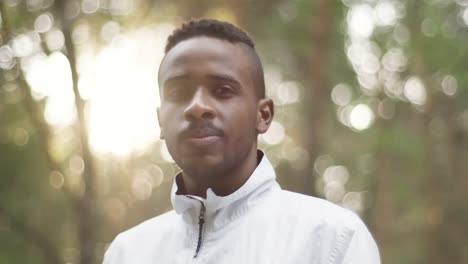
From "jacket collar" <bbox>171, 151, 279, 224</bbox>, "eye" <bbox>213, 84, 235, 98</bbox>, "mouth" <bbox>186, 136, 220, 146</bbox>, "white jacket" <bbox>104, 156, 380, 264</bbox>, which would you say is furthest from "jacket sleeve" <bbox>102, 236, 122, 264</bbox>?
"eye" <bbox>213, 84, 235, 98</bbox>

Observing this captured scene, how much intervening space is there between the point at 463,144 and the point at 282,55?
14.5 ft

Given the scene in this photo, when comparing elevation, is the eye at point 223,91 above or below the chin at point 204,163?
above

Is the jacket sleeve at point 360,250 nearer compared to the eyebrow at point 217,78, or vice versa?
the jacket sleeve at point 360,250

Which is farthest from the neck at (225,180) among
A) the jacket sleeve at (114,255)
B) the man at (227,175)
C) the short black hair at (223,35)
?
the jacket sleeve at (114,255)

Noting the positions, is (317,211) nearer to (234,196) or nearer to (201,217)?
(234,196)

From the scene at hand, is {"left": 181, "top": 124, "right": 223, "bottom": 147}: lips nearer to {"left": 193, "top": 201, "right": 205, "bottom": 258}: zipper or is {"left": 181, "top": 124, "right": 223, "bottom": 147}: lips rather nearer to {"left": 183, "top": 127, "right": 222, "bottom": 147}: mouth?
{"left": 183, "top": 127, "right": 222, "bottom": 147}: mouth

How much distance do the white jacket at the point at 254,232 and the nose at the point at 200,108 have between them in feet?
0.86

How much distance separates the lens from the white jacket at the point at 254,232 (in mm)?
2326

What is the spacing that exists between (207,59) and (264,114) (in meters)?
0.27

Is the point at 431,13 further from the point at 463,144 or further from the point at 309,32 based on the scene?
the point at 463,144

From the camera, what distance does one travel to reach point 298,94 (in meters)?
16.5

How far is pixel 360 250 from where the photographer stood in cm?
228

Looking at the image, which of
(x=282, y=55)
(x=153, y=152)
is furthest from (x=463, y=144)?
(x=153, y=152)

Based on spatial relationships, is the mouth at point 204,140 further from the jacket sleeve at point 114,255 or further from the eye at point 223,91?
the jacket sleeve at point 114,255
